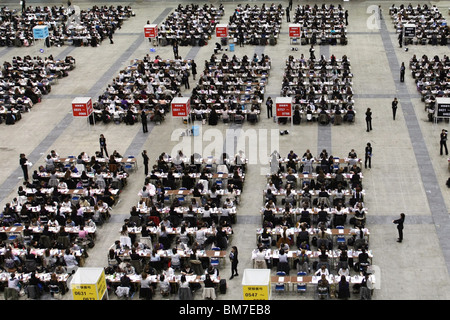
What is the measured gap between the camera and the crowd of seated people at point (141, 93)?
37000 millimetres

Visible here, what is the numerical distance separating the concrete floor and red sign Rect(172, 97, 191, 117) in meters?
1.48

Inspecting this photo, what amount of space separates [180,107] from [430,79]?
51.1 feet

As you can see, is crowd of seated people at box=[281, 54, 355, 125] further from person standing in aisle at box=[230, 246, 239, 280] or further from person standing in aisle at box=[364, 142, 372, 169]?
person standing in aisle at box=[230, 246, 239, 280]

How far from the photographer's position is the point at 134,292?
22234 mm

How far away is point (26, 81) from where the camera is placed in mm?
42156

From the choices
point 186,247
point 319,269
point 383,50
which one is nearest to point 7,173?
point 186,247

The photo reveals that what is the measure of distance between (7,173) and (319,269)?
17.1 meters

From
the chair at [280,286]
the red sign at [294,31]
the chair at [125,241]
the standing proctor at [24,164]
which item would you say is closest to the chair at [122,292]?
the chair at [125,241]

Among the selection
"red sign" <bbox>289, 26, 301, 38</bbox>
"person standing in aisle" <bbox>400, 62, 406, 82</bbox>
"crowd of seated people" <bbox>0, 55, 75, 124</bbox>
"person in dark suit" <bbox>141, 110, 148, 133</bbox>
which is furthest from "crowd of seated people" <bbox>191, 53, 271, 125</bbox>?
"crowd of seated people" <bbox>0, 55, 75, 124</bbox>

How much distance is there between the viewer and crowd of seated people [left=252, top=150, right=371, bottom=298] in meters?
22.5

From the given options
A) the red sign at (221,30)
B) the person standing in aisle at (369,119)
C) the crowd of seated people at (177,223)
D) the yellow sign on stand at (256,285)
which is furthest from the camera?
the red sign at (221,30)

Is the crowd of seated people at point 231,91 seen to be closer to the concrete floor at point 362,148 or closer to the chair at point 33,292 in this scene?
the concrete floor at point 362,148

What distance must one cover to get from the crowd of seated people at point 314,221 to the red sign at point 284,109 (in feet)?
15.9

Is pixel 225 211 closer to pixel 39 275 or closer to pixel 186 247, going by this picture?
pixel 186 247
